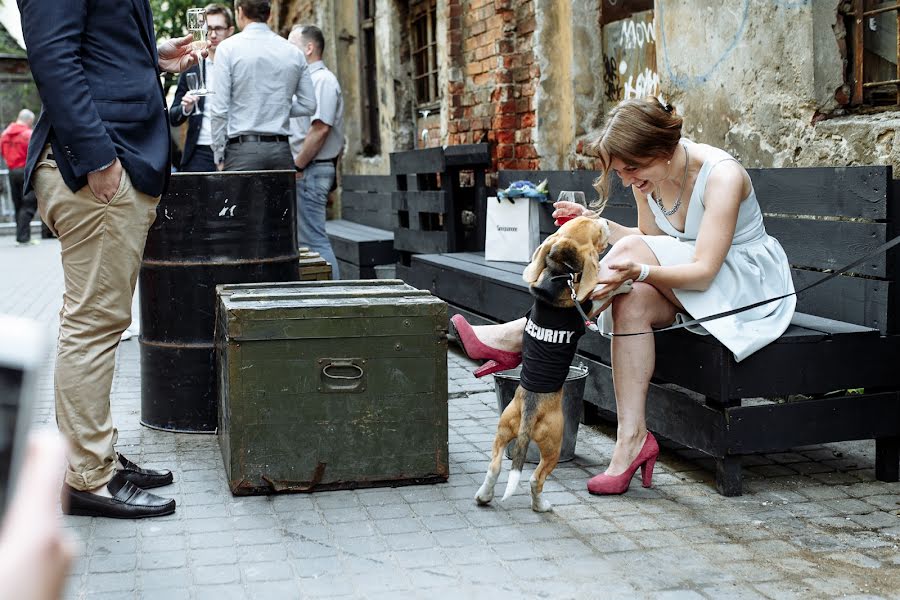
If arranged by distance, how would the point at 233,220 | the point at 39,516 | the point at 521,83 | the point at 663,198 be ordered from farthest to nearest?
the point at 521,83, the point at 233,220, the point at 663,198, the point at 39,516

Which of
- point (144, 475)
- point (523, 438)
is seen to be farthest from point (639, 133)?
point (144, 475)

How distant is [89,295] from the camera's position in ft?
12.1

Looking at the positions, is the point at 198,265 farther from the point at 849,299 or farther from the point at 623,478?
the point at 849,299

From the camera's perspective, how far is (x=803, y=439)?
3988 mm

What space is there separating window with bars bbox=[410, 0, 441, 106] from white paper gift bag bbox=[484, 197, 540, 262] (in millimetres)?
3832

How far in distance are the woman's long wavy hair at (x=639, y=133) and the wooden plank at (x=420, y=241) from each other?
362cm

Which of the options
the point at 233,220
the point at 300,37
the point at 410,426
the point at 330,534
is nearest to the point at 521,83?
the point at 300,37

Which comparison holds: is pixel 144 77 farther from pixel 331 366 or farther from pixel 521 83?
pixel 521 83


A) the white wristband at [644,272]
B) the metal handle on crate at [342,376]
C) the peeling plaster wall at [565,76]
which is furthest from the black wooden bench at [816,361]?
→ the peeling plaster wall at [565,76]

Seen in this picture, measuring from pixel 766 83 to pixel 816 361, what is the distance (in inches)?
70.1

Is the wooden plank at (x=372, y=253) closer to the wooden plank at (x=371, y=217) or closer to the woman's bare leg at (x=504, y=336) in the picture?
the wooden plank at (x=371, y=217)

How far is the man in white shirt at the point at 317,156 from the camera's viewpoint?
25.9ft

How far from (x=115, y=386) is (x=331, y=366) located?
8.67 ft

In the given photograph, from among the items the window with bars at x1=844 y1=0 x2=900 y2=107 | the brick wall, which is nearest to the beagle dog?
the window with bars at x1=844 y1=0 x2=900 y2=107
